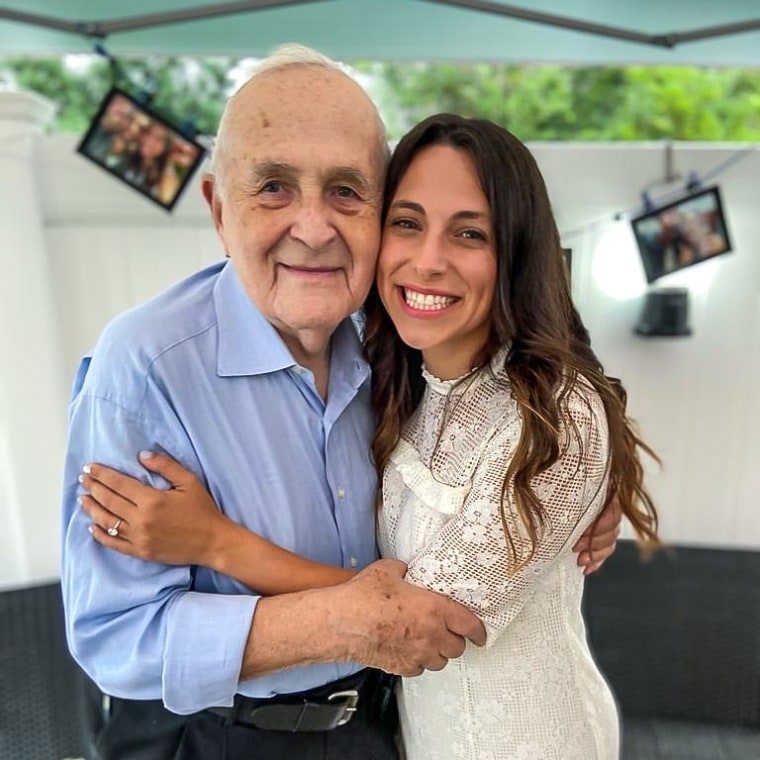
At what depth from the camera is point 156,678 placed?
83cm

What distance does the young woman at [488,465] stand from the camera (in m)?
0.85

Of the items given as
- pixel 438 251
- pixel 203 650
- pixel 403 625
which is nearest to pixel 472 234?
pixel 438 251

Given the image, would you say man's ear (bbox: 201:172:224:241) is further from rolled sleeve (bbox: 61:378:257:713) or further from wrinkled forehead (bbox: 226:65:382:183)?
rolled sleeve (bbox: 61:378:257:713)

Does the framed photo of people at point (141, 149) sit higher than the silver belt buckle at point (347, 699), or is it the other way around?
the framed photo of people at point (141, 149)

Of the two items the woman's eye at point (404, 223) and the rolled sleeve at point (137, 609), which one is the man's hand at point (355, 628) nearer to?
the rolled sleeve at point (137, 609)

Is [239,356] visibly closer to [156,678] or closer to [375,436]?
[375,436]

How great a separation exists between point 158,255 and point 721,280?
176 cm

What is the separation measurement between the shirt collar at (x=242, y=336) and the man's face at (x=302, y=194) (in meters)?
0.03

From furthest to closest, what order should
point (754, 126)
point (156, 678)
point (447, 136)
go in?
point (754, 126) → point (447, 136) → point (156, 678)

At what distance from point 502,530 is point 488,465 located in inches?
3.6

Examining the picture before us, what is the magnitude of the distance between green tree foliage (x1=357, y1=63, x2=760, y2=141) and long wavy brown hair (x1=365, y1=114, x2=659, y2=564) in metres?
4.99

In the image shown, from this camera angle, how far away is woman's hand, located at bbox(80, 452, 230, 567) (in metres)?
0.80

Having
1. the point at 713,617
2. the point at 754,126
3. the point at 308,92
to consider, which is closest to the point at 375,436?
the point at 308,92

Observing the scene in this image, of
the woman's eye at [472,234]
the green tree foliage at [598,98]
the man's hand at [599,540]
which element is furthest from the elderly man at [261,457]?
the green tree foliage at [598,98]
